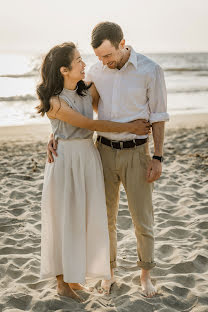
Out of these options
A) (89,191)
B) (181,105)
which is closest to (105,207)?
(89,191)

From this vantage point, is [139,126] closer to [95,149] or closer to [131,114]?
[131,114]

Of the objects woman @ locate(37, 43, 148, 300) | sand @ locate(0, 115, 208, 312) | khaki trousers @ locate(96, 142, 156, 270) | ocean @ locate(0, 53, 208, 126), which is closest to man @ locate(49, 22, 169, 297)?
khaki trousers @ locate(96, 142, 156, 270)

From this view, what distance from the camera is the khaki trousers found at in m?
2.83

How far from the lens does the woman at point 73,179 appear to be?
268 centimetres

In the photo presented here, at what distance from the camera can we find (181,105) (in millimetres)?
13391

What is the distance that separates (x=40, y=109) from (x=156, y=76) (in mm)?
853

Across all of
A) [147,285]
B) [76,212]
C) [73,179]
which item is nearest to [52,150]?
[73,179]

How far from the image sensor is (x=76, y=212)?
282 centimetres

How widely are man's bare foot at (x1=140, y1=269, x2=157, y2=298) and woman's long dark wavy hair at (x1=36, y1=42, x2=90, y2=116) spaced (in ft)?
4.99

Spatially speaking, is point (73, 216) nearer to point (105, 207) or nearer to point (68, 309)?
point (105, 207)

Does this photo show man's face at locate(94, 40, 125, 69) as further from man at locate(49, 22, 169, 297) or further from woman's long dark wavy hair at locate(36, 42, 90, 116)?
woman's long dark wavy hair at locate(36, 42, 90, 116)

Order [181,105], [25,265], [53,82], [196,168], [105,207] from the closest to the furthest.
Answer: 1. [53,82]
2. [105,207]
3. [25,265]
4. [196,168]
5. [181,105]

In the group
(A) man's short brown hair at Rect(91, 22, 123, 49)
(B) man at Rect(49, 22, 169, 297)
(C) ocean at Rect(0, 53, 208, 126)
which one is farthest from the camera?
(C) ocean at Rect(0, 53, 208, 126)

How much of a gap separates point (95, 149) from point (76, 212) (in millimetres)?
489
